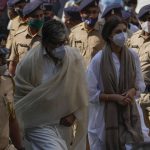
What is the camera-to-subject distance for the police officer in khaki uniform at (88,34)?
1041 centimetres

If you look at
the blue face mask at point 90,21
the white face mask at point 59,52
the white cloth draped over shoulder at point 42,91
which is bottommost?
the blue face mask at point 90,21

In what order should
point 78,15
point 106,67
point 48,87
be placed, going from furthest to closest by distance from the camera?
point 78,15
point 106,67
point 48,87

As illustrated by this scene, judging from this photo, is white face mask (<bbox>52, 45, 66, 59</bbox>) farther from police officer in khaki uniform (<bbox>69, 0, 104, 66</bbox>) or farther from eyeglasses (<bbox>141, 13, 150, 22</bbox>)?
eyeglasses (<bbox>141, 13, 150, 22</bbox>)

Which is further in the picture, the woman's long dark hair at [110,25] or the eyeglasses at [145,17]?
the eyeglasses at [145,17]

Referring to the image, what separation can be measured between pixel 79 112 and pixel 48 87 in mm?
465

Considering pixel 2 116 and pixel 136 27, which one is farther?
pixel 136 27

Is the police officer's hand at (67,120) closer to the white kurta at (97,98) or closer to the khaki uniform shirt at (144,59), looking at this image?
the white kurta at (97,98)

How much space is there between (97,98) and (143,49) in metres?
2.06

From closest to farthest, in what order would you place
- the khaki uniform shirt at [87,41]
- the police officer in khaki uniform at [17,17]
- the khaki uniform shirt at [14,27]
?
the khaki uniform shirt at [87,41] → the khaki uniform shirt at [14,27] → the police officer in khaki uniform at [17,17]

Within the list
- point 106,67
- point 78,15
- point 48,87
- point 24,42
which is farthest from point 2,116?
point 78,15

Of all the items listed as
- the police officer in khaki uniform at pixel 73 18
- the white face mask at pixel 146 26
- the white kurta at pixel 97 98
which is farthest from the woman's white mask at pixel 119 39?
the police officer in khaki uniform at pixel 73 18

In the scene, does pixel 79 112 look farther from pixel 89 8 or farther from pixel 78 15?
pixel 78 15

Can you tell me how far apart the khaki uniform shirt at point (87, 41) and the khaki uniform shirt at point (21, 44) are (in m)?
0.52

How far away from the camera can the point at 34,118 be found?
7.45 meters
